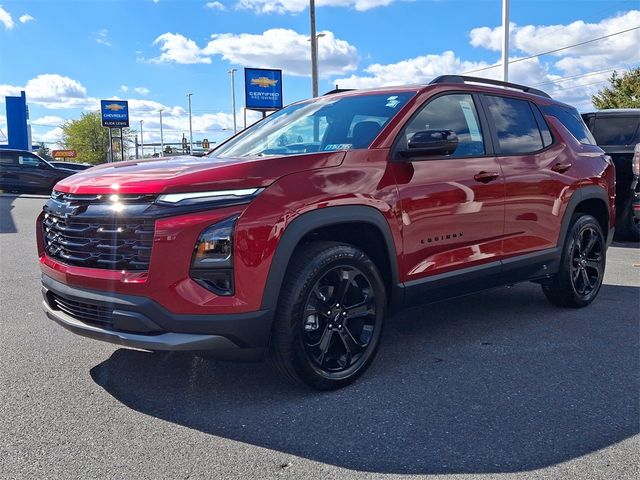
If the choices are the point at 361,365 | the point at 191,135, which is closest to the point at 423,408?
the point at 361,365

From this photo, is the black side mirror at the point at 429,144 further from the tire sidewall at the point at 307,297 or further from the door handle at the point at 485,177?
the tire sidewall at the point at 307,297

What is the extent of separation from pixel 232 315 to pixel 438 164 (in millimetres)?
1798

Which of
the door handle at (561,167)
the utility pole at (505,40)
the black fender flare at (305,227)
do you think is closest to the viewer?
the black fender flare at (305,227)

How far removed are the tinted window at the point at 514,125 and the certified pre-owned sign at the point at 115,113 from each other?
56.2 meters

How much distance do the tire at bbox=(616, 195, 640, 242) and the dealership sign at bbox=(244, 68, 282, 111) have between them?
2384 centimetres

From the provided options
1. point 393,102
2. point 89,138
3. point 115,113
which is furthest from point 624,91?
point 89,138

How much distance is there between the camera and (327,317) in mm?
3488

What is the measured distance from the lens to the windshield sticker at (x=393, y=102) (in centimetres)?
407

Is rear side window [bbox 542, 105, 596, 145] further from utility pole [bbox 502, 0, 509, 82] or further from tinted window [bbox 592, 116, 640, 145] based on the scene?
utility pole [bbox 502, 0, 509, 82]

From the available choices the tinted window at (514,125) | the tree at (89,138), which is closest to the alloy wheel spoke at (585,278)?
the tinted window at (514,125)

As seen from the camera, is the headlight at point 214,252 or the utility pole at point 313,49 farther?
the utility pole at point 313,49

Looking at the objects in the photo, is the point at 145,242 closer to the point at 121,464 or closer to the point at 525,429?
the point at 121,464

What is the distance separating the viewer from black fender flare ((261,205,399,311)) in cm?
313

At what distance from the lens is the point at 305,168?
3305 mm
